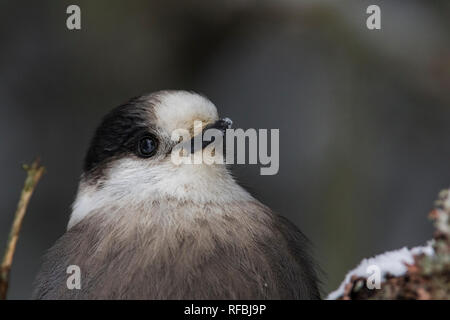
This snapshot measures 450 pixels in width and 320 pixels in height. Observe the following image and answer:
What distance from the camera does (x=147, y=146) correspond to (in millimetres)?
2736

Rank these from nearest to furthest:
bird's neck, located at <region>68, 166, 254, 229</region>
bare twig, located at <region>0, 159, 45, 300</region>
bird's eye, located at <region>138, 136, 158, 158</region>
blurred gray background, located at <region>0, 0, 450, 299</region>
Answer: bare twig, located at <region>0, 159, 45, 300</region>
bird's neck, located at <region>68, 166, 254, 229</region>
bird's eye, located at <region>138, 136, 158, 158</region>
blurred gray background, located at <region>0, 0, 450, 299</region>

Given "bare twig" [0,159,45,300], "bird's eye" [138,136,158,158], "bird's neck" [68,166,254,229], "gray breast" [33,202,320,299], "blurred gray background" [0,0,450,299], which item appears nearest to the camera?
"bare twig" [0,159,45,300]

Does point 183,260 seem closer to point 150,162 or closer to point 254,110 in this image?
point 150,162

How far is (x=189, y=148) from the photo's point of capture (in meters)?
2.67

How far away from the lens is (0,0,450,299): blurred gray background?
5059 mm

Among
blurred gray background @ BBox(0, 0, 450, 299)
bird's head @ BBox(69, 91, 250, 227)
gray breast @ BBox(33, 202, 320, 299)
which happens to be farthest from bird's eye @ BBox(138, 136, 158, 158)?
blurred gray background @ BBox(0, 0, 450, 299)

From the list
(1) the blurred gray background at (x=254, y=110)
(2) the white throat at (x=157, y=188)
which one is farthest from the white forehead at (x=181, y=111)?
(1) the blurred gray background at (x=254, y=110)

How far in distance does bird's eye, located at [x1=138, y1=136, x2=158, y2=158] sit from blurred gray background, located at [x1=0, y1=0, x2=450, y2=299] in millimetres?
2333

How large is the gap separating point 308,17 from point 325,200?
1.25 m

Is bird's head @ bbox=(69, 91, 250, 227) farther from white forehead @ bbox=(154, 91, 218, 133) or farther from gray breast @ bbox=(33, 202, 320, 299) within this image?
gray breast @ bbox=(33, 202, 320, 299)

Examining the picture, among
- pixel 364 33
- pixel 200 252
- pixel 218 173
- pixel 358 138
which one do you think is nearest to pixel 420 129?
pixel 358 138

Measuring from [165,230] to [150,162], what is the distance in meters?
0.37

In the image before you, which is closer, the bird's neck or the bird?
the bird

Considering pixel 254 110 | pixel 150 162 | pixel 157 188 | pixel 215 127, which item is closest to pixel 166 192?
pixel 157 188
